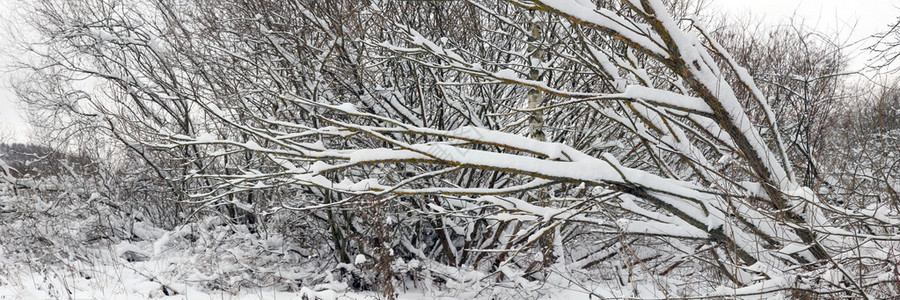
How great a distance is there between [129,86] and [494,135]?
882 centimetres

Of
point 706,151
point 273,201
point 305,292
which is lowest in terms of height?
point 305,292

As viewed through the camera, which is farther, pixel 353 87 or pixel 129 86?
pixel 129 86

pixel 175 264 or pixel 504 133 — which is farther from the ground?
pixel 504 133

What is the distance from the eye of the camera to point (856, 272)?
9.02ft

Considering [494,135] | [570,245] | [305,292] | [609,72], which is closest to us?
[494,135]

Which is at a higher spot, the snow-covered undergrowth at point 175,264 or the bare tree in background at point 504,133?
the bare tree in background at point 504,133

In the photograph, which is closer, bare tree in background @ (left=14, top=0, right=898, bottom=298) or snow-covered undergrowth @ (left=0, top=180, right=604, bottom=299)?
bare tree in background @ (left=14, top=0, right=898, bottom=298)

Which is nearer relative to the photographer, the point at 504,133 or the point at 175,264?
the point at 504,133

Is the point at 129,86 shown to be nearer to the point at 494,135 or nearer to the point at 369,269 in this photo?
the point at 369,269

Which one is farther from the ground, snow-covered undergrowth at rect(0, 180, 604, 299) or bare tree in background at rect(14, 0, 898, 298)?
bare tree in background at rect(14, 0, 898, 298)

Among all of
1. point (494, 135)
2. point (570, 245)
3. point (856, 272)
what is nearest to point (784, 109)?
point (570, 245)

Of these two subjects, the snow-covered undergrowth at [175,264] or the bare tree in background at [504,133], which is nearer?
Result: the bare tree in background at [504,133]

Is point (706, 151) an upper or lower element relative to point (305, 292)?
upper

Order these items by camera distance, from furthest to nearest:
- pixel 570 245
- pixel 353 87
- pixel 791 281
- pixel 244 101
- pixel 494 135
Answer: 1. pixel 570 245
2. pixel 244 101
3. pixel 353 87
4. pixel 494 135
5. pixel 791 281
